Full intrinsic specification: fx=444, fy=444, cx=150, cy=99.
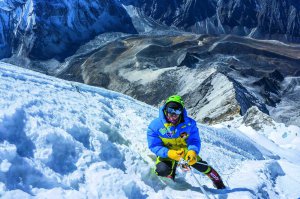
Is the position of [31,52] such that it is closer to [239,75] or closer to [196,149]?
[239,75]

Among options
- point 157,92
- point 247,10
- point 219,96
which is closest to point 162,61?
point 157,92

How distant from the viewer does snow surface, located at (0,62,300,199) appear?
6.17 meters

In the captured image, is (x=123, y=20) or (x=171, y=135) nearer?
(x=171, y=135)

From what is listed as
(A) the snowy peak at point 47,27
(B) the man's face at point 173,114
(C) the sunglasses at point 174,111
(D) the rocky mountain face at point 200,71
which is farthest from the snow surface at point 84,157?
(A) the snowy peak at point 47,27

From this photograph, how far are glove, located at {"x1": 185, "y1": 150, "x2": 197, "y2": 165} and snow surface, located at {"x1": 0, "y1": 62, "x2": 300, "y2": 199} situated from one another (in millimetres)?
489

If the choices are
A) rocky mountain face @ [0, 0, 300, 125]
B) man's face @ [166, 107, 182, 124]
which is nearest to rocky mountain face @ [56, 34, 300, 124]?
rocky mountain face @ [0, 0, 300, 125]

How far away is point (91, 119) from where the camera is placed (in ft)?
28.9

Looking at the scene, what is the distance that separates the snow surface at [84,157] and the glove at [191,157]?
49cm

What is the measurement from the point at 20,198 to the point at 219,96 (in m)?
51.2

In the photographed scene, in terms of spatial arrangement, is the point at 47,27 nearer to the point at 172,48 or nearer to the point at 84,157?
the point at 172,48

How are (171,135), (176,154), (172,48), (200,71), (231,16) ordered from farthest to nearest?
1. (231,16)
2. (172,48)
3. (200,71)
4. (171,135)
5. (176,154)

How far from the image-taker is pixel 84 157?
715 cm

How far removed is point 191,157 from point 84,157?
6.34 ft

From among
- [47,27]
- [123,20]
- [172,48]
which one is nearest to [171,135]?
[172,48]
